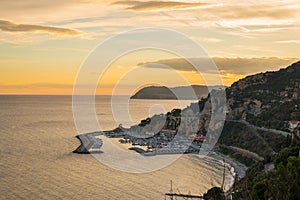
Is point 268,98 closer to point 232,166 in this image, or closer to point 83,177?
point 232,166

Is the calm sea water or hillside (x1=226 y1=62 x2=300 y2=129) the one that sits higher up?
hillside (x1=226 y1=62 x2=300 y2=129)

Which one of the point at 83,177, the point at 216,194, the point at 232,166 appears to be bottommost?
the point at 83,177

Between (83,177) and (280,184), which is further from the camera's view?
(83,177)

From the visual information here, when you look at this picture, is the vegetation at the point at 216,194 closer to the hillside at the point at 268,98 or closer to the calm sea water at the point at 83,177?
the calm sea water at the point at 83,177

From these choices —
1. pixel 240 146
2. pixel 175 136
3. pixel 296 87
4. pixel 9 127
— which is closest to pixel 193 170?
pixel 240 146

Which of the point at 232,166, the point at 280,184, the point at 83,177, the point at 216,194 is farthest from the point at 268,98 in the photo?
the point at 280,184

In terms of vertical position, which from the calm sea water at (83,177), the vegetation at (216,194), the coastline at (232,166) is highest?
the vegetation at (216,194)

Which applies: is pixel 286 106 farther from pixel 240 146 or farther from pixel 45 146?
pixel 45 146

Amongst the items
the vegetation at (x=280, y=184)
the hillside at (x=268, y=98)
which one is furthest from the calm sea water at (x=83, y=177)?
the vegetation at (x=280, y=184)

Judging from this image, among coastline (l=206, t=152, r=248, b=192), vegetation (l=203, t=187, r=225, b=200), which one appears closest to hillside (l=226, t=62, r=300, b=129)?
coastline (l=206, t=152, r=248, b=192)

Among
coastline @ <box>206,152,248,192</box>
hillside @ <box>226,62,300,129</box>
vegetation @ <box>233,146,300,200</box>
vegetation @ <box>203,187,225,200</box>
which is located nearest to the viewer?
vegetation @ <box>203,187,225,200</box>

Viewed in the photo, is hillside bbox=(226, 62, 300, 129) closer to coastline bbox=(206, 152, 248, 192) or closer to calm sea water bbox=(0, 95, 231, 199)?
coastline bbox=(206, 152, 248, 192)
